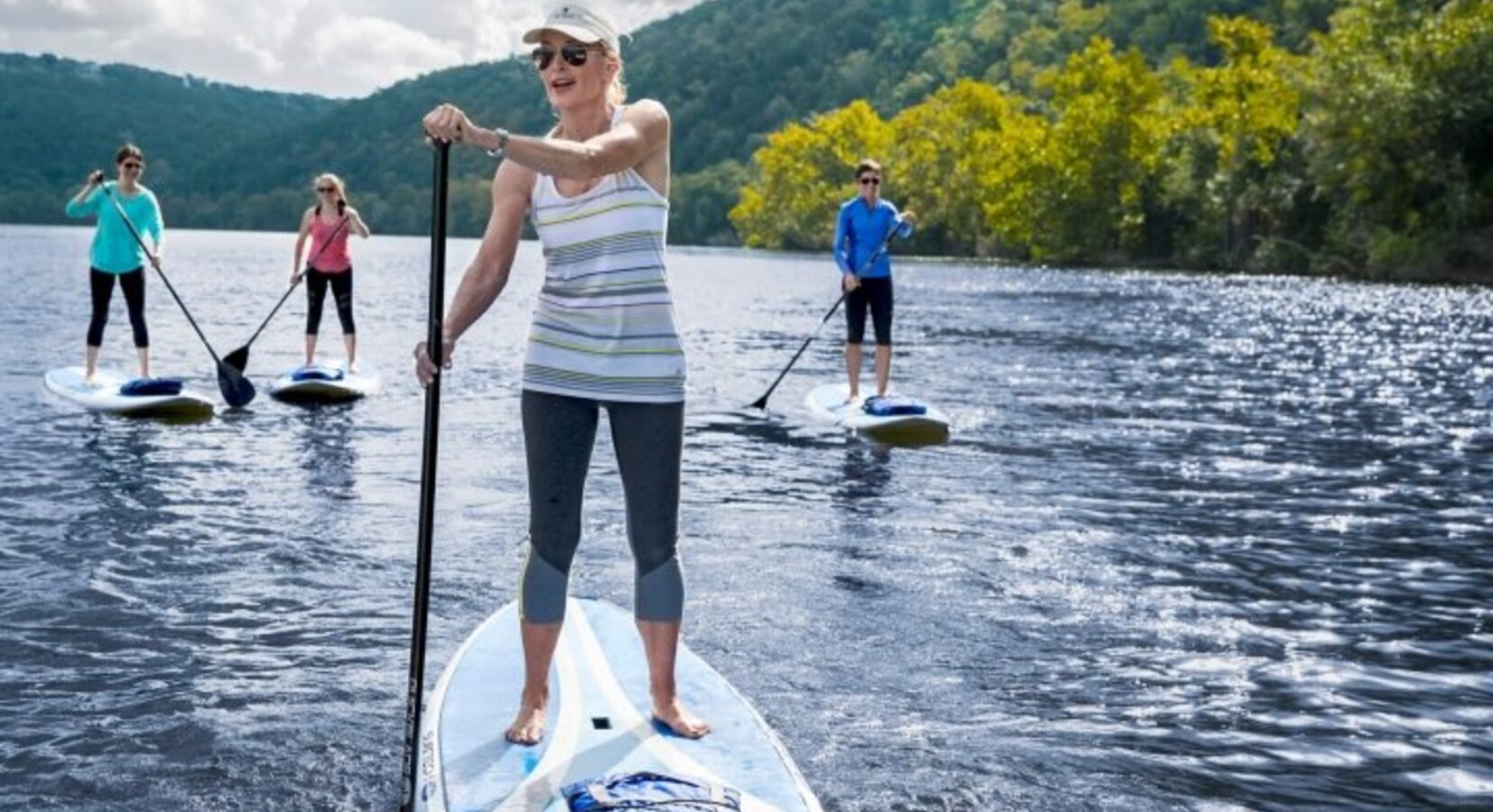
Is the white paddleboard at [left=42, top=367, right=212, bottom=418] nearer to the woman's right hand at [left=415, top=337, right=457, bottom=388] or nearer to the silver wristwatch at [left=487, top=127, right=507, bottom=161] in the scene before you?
the woman's right hand at [left=415, top=337, right=457, bottom=388]

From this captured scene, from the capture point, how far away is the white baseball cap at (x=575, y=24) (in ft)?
14.8

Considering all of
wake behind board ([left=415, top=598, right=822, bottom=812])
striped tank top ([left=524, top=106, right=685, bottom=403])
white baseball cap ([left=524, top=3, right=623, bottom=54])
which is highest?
white baseball cap ([left=524, top=3, right=623, bottom=54])

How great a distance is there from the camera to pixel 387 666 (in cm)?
676

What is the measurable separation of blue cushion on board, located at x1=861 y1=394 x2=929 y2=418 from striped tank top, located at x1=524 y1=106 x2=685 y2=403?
32.9ft

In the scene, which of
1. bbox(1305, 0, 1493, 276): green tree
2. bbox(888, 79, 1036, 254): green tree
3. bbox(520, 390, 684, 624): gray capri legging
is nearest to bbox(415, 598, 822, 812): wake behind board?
bbox(520, 390, 684, 624): gray capri legging

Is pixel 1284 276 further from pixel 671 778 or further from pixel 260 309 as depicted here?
pixel 671 778

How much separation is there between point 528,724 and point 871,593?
3826 mm

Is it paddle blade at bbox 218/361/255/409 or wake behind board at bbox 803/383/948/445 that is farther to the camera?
paddle blade at bbox 218/361/255/409

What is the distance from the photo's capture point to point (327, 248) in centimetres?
1673

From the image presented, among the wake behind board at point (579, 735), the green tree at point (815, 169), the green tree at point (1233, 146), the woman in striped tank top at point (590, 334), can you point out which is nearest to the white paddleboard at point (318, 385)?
the wake behind board at point (579, 735)

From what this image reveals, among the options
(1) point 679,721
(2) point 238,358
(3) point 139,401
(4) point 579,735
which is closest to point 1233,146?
(2) point 238,358

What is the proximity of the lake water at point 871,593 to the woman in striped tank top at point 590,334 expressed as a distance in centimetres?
102

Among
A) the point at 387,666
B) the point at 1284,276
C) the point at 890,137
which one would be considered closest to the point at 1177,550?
the point at 387,666

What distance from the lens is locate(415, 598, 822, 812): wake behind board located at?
4434 millimetres
